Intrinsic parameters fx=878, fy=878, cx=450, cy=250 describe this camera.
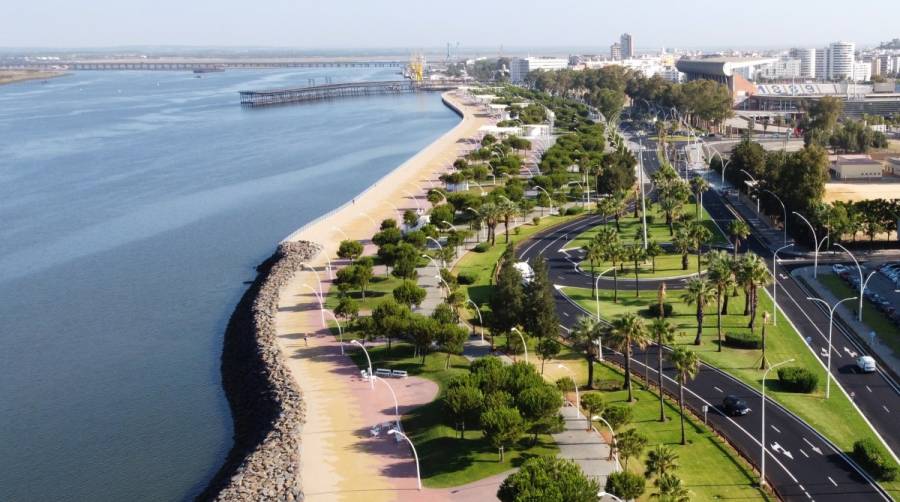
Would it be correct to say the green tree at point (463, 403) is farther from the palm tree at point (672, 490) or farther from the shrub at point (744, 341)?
the shrub at point (744, 341)

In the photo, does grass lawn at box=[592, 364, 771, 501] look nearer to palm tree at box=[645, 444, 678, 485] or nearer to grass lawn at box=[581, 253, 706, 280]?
palm tree at box=[645, 444, 678, 485]

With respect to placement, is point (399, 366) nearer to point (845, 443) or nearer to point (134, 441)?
point (134, 441)

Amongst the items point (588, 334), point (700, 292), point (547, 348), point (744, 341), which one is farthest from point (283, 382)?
point (744, 341)

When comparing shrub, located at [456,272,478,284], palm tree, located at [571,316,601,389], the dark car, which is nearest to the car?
the dark car

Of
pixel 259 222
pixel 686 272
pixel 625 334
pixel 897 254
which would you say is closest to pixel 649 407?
pixel 625 334

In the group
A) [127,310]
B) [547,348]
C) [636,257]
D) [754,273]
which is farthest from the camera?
[127,310]

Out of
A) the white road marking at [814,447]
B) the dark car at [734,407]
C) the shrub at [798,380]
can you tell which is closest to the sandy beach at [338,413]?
the dark car at [734,407]

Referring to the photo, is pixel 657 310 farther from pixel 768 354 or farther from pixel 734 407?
pixel 734 407

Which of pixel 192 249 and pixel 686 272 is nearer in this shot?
pixel 686 272
